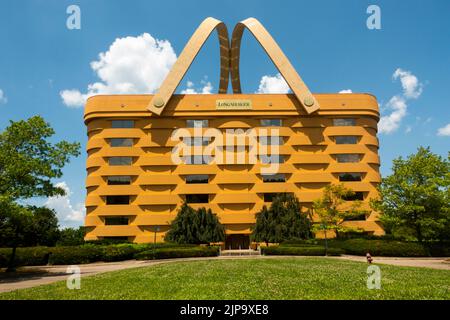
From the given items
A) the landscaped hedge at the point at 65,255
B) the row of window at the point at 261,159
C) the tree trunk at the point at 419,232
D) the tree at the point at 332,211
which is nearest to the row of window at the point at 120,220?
the tree at the point at 332,211

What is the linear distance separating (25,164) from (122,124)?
111 ft

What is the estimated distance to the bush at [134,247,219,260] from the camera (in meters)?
35.9

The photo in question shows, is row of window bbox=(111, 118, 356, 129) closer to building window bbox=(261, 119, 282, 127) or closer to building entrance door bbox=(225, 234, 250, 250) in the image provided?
building window bbox=(261, 119, 282, 127)

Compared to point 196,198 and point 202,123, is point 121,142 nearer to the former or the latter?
point 202,123

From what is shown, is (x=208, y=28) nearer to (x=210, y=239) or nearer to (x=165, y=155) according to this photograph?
(x=165, y=155)

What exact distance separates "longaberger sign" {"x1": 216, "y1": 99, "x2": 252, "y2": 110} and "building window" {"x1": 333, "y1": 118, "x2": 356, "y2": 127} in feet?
47.1

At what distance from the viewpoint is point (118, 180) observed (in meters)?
54.3

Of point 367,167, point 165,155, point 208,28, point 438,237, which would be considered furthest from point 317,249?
point 208,28

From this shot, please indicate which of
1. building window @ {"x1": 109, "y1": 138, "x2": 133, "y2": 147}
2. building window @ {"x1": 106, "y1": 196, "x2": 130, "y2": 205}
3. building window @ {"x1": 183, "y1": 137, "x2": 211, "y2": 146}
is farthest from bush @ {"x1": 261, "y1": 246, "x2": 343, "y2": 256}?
building window @ {"x1": 109, "y1": 138, "x2": 133, "y2": 147}

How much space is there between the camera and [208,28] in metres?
56.9

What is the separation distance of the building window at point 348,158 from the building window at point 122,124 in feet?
111

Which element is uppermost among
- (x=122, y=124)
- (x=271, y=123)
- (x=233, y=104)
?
(x=233, y=104)

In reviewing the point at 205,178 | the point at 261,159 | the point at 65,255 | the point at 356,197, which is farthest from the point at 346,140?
the point at 65,255
